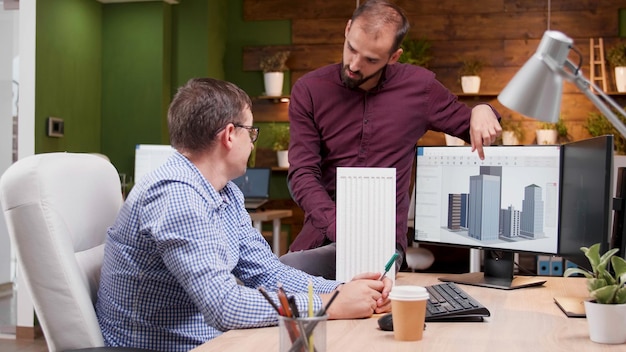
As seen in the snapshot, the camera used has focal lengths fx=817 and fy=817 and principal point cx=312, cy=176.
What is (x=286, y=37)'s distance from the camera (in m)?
7.05

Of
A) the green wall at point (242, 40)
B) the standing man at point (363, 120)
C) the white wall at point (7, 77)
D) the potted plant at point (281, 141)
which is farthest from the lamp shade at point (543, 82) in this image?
the green wall at point (242, 40)

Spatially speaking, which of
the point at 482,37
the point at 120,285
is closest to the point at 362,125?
the point at 120,285

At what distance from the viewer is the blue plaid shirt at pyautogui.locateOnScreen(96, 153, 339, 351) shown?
1.59 meters

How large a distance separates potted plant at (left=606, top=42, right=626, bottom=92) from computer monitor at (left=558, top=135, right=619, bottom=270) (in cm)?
433

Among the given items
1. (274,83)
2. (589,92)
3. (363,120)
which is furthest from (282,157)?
(589,92)

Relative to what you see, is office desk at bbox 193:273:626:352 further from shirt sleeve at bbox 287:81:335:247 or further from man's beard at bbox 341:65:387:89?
man's beard at bbox 341:65:387:89

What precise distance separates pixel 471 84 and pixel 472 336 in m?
5.06

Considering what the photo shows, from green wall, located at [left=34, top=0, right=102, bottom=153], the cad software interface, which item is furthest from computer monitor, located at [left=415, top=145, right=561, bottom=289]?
green wall, located at [left=34, top=0, right=102, bottom=153]

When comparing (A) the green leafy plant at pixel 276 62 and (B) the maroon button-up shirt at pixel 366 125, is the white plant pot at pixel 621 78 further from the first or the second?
(B) the maroon button-up shirt at pixel 366 125

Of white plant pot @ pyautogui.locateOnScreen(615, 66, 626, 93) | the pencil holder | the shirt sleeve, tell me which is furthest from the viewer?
white plant pot @ pyautogui.locateOnScreen(615, 66, 626, 93)

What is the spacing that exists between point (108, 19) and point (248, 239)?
16.0 feet

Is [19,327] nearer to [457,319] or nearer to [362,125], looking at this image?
[362,125]

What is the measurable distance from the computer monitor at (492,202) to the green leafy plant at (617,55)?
170 inches

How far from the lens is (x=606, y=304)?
1529mm
